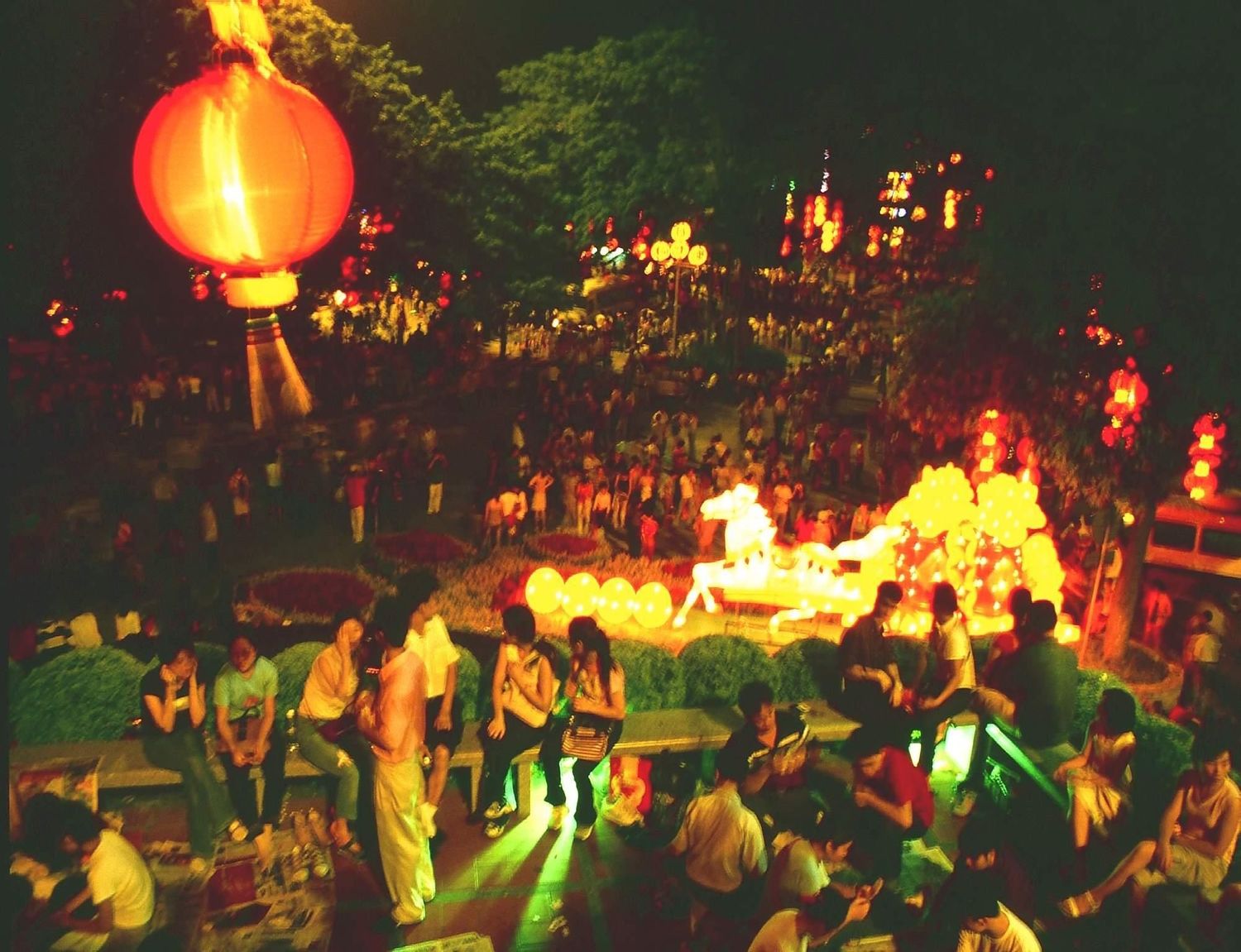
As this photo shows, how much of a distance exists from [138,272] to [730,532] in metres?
8.54

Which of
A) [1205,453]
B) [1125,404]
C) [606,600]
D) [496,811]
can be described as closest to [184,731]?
[496,811]

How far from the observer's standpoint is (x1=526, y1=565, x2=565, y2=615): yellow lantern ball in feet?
33.5

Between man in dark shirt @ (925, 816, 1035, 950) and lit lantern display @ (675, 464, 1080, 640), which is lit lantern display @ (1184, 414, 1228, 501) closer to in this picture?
lit lantern display @ (675, 464, 1080, 640)

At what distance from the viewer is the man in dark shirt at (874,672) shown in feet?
20.2

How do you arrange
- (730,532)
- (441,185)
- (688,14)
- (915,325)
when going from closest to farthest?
1. (730,532)
2. (915,325)
3. (441,185)
4. (688,14)

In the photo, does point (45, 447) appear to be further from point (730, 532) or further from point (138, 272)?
point (730, 532)

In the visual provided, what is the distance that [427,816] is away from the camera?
565 cm

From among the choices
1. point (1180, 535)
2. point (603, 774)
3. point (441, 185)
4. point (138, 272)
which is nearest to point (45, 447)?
point (138, 272)

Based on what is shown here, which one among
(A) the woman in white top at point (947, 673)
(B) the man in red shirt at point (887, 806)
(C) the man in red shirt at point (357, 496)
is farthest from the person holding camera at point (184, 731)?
(C) the man in red shirt at point (357, 496)

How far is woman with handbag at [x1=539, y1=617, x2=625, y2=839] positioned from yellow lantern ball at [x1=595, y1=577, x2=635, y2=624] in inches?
168

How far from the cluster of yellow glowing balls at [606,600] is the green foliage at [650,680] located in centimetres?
331

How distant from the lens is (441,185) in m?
18.4

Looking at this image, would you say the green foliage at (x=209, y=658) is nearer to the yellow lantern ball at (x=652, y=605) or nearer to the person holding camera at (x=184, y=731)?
the person holding camera at (x=184, y=731)

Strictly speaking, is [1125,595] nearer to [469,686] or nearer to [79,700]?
[469,686]
